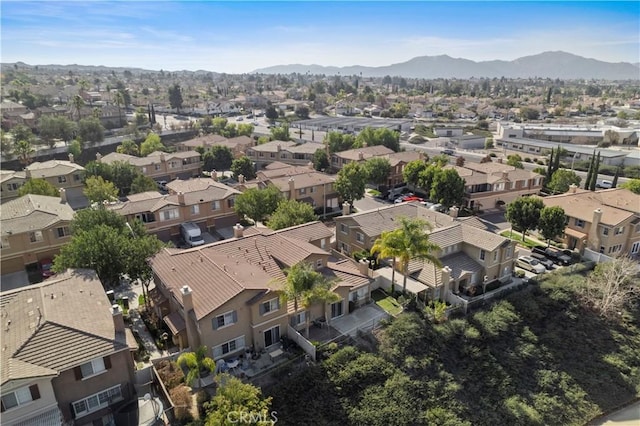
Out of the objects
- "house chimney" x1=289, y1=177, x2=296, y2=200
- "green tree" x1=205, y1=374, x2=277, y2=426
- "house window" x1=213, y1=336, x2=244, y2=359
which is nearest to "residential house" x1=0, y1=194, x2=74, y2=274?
"house window" x1=213, y1=336, x2=244, y2=359

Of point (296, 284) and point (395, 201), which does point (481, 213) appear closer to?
point (395, 201)

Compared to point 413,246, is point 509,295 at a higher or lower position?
lower

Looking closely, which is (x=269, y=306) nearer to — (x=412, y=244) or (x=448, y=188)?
(x=412, y=244)

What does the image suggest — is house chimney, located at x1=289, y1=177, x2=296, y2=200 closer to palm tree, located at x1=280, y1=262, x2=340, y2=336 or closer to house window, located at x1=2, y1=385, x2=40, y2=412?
palm tree, located at x1=280, y1=262, x2=340, y2=336

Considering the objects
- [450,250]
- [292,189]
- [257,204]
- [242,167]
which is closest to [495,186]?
[450,250]

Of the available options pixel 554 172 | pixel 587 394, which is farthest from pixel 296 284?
pixel 554 172
